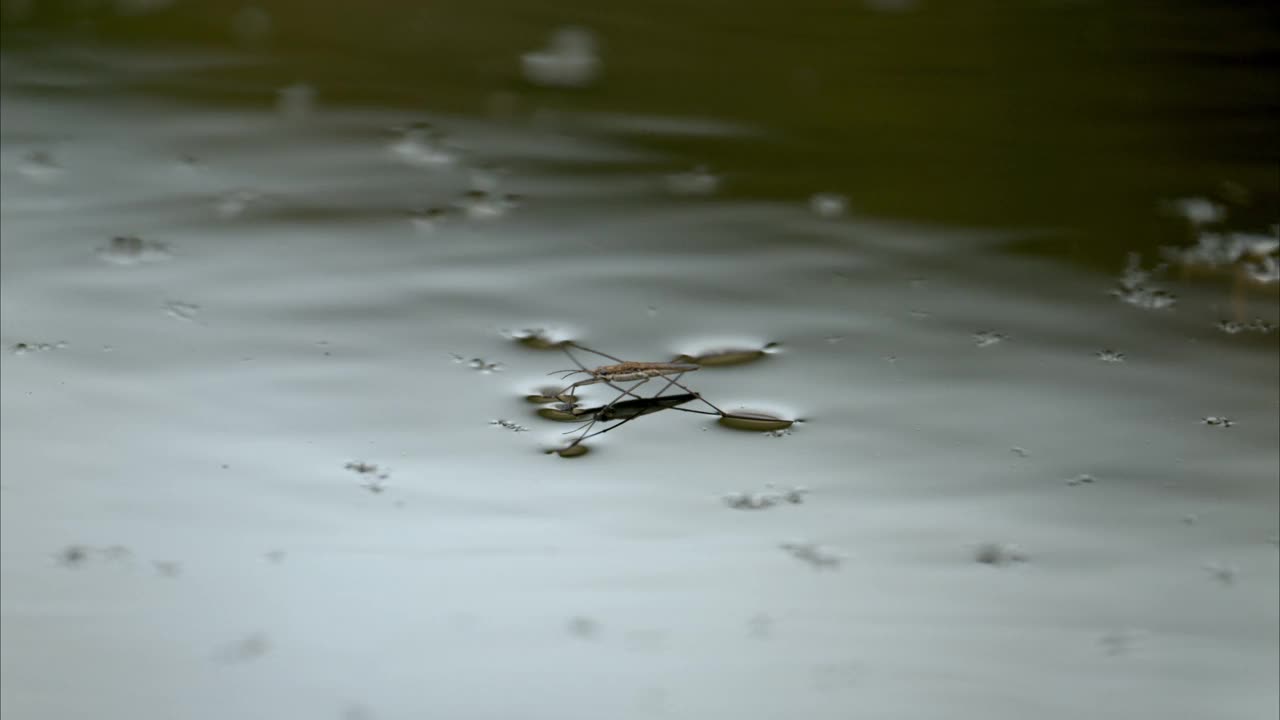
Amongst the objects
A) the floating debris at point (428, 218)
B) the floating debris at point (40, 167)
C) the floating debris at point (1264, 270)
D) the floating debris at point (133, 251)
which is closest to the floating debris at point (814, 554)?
the floating debris at point (428, 218)

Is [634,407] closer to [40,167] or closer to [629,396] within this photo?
[629,396]

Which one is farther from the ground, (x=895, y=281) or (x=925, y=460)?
(x=895, y=281)

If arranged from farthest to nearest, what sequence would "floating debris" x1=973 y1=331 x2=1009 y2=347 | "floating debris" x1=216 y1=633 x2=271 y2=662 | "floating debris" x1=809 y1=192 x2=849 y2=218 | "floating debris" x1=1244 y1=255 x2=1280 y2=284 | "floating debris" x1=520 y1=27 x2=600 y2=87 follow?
1. "floating debris" x1=520 y1=27 x2=600 y2=87
2. "floating debris" x1=809 y1=192 x2=849 y2=218
3. "floating debris" x1=1244 y1=255 x2=1280 y2=284
4. "floating debris" x1=973 y1=331 x2=1009 y2=347
5. "floating debris" x1=216 y1=633 x2=271 y2=662

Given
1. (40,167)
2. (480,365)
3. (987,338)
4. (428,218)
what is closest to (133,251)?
(40,167)

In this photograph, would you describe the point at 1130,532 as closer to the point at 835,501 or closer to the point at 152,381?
the point at 835,501

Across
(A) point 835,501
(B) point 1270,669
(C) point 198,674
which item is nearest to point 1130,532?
(B) point 1270,669

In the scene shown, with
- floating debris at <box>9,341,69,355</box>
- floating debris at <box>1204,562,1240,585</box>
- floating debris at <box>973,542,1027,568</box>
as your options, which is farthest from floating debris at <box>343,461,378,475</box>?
floating debris at <box>1204,562,1240,585</box>

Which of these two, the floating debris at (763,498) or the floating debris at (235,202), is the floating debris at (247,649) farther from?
the floating debris at (235,202)

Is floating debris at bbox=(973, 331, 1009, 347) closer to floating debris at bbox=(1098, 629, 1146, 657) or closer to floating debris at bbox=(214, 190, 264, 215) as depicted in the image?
floating debris at bbox=(1098, 629, 1146, 657)
